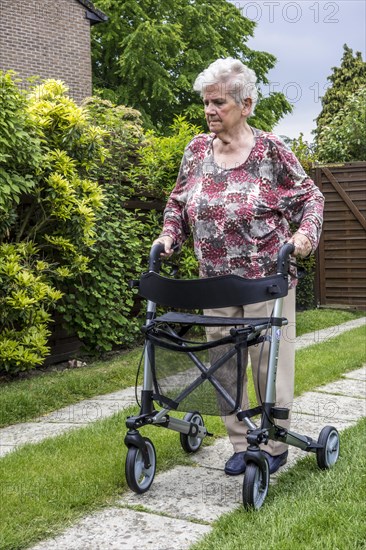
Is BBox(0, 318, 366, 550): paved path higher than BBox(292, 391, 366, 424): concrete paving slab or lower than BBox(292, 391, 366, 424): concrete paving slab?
lower

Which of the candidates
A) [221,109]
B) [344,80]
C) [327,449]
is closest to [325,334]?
[327,449]

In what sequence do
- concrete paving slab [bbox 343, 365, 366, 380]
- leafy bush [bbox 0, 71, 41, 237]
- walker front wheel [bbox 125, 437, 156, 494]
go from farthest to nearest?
concrete paving slab [bbox 343, 365, 366, 380]
leafy bush [bbox 0, 71, 41, 237]
walker front wheel [bbox 125, 437, 156, 494]

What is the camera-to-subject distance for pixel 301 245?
3.25 m

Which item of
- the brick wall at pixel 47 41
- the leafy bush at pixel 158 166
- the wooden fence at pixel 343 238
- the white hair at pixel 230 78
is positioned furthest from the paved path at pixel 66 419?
the brick wall at pixel 47 41

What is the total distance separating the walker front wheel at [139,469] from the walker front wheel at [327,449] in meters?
0.78

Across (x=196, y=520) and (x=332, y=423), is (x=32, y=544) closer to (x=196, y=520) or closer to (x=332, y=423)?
(x=196, y=520)

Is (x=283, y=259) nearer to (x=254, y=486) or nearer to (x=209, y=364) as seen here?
(x=209, y=364)

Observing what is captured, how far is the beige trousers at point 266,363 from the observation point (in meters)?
3.47

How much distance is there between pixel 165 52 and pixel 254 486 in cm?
2327

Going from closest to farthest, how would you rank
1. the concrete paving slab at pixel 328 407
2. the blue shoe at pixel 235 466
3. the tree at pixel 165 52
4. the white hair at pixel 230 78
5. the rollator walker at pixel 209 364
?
1. the rollator walker at pixel 209 364
2. the white hair at pixel 230 78
3. the blue shoe at pixel 235 466
4. the concrete paving slab at pixel 328 407
5. the tree at pixel 165 52

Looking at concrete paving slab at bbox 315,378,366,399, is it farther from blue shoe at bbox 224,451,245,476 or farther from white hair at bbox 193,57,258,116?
white hair at bbox 193,57,258,116

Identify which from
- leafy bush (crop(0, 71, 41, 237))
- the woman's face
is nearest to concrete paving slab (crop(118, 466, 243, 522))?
the woman's face

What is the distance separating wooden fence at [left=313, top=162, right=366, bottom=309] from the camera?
11.3 meters

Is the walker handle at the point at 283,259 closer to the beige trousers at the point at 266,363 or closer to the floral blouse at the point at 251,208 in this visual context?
the floral blouse at the point at 251,208
